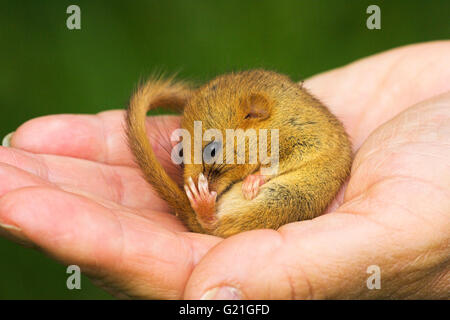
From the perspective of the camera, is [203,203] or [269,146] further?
[269,146]

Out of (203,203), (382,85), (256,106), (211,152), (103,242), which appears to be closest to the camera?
(103,242)

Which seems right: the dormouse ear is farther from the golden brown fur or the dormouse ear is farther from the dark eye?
the dark eye

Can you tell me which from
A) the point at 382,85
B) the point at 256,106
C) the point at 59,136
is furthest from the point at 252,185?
the point at 382,85

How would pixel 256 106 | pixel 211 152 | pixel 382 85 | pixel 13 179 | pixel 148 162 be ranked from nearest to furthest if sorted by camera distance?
pixel 13 179 < pixel 148 162 < pixel 211 152 < pixel 256 106 < pixel 382 85

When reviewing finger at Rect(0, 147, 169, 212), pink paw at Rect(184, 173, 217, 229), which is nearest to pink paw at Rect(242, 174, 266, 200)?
pink paw at Rect(184, 173, 217, 229)

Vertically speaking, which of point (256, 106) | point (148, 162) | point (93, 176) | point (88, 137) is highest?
point (256, 106)

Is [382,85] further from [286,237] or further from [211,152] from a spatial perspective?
[286,237]

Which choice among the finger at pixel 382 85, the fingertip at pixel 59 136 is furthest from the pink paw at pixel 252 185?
the fingertip at pixel 59 136
